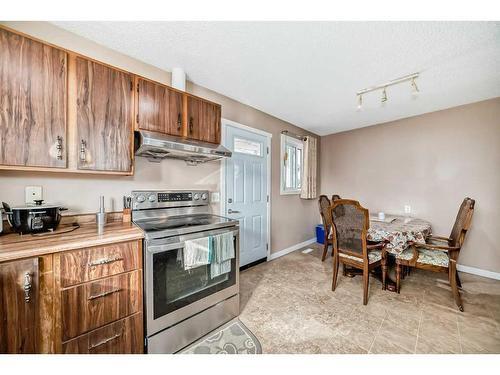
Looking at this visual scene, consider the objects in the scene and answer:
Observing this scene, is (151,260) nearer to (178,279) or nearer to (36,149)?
(178,279)

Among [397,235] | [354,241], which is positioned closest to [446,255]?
[397,235]

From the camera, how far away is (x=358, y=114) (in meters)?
3.27

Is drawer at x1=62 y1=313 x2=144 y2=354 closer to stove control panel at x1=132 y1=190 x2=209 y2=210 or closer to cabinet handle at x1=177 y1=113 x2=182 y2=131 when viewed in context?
stove control panel at x1=132 y1=190 x2=209 y2=210

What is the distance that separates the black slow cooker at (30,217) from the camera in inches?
47.1

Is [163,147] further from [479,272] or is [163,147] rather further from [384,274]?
[479,272]

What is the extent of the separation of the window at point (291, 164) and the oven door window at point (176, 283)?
7.33 feet

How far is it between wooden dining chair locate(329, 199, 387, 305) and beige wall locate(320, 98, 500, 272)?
1669 millimetres

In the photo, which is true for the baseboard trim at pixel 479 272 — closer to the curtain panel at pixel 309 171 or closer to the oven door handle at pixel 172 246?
the curtain panel at pixel 309 171

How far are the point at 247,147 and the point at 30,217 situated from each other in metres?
2.31

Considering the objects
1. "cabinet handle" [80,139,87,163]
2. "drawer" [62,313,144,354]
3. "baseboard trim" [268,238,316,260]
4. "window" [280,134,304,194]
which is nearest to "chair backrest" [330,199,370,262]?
"baseboard trim" [268,238,316,260]

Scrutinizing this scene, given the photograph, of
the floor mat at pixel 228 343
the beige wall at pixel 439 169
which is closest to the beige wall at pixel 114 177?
the floor mat at pixel 228 343

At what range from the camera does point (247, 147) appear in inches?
116
